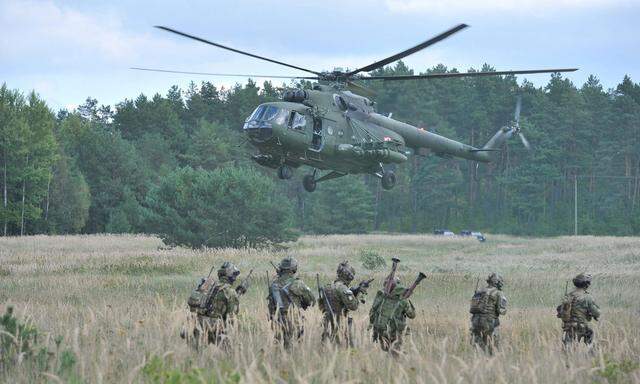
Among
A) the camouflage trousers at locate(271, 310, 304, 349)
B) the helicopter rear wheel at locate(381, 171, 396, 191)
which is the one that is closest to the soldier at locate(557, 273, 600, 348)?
the camouflage trousers at locate(271, 310, 304, 349)

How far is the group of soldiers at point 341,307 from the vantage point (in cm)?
A: 973

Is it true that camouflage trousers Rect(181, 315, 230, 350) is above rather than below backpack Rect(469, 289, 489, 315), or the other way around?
below

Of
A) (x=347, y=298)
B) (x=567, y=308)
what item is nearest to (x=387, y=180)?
(x=567, y=308)

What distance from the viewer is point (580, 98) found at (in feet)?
265

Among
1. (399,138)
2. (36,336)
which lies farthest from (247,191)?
(36,336)

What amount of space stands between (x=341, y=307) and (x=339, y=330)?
135 cm

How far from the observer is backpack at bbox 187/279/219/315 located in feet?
31.8

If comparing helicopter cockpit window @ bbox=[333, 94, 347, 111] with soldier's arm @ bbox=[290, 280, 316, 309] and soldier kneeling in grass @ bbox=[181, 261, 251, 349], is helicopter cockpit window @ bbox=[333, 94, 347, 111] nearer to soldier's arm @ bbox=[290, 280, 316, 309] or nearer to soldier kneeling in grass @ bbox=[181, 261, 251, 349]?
soldier's arm @ bbox=[290, 280, 316, 309]

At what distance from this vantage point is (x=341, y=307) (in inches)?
411

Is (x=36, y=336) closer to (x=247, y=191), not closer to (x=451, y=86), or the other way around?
(x=247, y=191)

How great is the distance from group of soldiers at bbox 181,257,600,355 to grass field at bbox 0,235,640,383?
0.25 meters

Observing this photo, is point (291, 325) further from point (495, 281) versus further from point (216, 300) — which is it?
point (495, 281)

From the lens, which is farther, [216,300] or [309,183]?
[309,183]

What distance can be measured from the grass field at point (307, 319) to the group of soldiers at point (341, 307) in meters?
0.25
